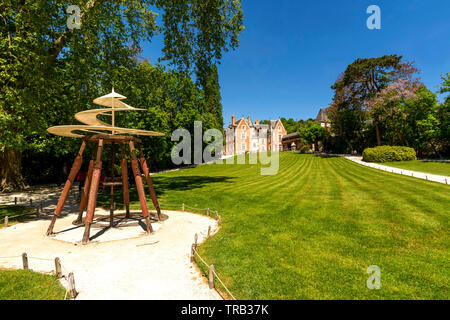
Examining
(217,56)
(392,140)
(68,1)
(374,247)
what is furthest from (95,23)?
(392,140)

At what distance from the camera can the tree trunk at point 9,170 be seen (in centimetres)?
1947

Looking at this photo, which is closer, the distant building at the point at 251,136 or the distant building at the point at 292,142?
the distant building at the point at 251,136

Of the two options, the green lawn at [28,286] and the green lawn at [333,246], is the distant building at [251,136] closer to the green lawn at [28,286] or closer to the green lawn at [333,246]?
the green lawn at [333,246]

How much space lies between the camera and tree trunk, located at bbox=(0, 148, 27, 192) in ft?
63.9

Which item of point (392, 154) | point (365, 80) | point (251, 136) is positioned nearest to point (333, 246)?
point (392, 154)

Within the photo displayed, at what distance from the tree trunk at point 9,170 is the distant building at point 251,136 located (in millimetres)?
65049

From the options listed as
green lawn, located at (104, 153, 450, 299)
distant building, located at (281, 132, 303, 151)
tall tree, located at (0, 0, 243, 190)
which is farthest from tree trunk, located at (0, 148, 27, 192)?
distant building, located at (281, 132, 303, 151)

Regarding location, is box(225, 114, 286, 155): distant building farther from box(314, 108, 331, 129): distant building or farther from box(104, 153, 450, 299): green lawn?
box(104, 153, 450, 299): green lawn

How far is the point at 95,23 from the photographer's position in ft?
43.9

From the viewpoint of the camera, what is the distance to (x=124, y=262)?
6.44 meters

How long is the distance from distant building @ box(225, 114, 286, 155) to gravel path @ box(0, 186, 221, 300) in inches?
2880

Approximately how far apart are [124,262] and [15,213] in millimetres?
10833

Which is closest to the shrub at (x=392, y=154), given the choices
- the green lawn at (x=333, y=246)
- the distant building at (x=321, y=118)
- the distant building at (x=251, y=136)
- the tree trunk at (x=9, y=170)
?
the green lawn at (x=333, y=246)
